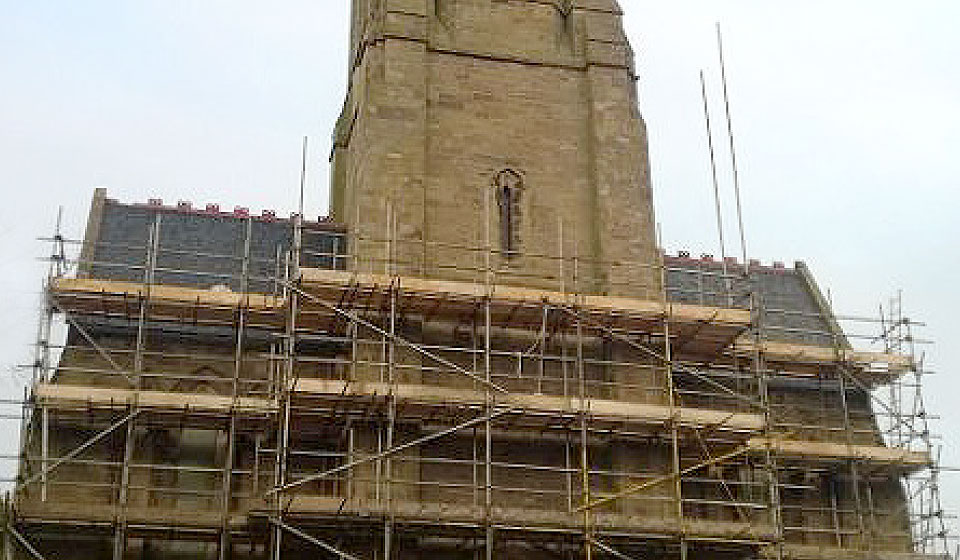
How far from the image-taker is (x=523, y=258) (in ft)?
84.8

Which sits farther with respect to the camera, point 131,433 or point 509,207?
point 509,207

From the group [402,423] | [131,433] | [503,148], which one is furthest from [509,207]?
[131,433]

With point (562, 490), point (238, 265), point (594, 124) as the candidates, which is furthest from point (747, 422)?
point (238, 265)

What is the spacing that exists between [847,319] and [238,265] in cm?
1399

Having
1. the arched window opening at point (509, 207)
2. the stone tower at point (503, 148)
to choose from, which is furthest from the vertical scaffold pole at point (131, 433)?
the arched window opening at point (509, 207)

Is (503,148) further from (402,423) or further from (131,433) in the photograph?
(131,433)

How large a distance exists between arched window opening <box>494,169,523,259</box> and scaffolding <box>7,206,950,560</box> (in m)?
0.62

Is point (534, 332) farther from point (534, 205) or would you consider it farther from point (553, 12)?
point (553, 12)

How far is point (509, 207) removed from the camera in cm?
2639

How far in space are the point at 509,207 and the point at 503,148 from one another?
1.38 m

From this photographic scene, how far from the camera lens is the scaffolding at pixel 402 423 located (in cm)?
2219

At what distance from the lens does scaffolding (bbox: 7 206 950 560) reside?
22.2m

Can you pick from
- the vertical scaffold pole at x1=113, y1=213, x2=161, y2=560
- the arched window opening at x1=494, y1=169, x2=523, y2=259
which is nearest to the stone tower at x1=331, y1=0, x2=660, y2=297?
the arched window opening at x1=494, y1=169, x2=523, y2=259

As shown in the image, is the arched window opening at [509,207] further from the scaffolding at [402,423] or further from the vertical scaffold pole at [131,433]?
the vertical scaffold pole at [131,433]
